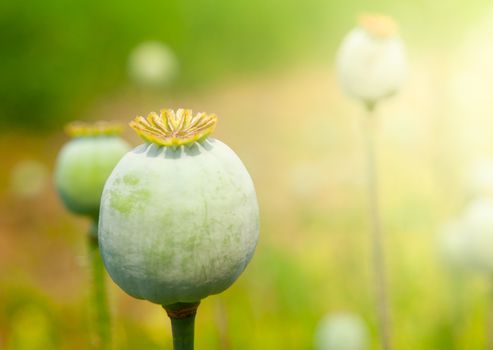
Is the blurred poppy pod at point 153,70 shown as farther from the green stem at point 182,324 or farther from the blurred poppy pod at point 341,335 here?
the green stem at point 182,324

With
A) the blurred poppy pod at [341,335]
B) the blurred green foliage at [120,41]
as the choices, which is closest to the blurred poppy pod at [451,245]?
the blurred poppy pod at [341,335]

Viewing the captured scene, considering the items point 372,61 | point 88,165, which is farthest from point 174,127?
point 372,61

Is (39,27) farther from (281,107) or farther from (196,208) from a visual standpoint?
(196,208)

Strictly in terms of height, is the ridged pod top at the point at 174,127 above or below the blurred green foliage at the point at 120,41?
below

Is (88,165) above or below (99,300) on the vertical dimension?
above

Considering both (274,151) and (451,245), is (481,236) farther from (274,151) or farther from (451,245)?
(274,151)
